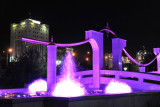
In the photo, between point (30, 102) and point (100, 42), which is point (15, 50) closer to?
point (100, 42)

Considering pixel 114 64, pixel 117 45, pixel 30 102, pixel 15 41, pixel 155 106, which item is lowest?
pixel 155 106

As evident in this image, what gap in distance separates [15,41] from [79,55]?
36.2 m

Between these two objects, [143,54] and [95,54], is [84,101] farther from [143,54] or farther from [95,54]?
[143,54]

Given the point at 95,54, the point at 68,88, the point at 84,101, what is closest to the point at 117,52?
the point at 95,54

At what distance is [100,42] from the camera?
1758 cm

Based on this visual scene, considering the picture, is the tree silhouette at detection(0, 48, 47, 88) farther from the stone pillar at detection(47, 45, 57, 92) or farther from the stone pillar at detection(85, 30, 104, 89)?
the stone pillar at detection(85, 30, 104, 89)

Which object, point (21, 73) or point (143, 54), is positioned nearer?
point (21, 73)

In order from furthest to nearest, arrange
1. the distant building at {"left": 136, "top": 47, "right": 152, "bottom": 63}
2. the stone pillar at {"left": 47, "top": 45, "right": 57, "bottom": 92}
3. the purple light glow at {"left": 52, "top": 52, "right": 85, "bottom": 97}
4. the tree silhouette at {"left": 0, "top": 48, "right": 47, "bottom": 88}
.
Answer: the distant building at {"left": 136, "top": 47, "right": 152, "bottom": 63} → the tree silhouette at {"left": 0, "top": 48, "right": 47, "bottom": 88} → the stone pillar at {"left": 47, "top": 45, "right": 57, "bottom": 92} → the purple light glow at {"left": 52, "top": 52, "right": 85, "bottom": 97}

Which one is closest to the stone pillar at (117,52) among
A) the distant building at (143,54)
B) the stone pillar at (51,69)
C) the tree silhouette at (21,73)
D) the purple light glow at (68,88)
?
the purple light glow at (68,88)

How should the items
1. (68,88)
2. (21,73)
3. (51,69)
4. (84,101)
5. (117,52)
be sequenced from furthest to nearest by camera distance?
(21,73) → (117,52) → (51,69) → (68,88) → (84,101)

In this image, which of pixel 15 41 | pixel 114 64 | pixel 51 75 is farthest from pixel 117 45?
pixel 15 41

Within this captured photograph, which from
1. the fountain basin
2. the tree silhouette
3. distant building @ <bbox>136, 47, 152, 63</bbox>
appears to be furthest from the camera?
distant building @ <bbox>136, 47, 152, 63</bbox>

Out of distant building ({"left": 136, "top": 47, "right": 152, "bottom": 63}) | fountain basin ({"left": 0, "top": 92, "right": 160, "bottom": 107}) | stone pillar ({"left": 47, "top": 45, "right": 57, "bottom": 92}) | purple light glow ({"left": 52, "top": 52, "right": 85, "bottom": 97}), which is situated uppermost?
distant building ({"left": 136, "top": 47, "right": 152, "bottom": 63})

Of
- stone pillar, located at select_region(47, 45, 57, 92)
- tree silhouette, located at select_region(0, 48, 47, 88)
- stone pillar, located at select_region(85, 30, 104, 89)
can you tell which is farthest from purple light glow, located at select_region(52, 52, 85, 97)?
tree silhouette, located at select_region(0, 48, 47, 88)
